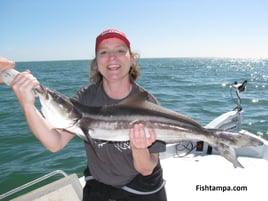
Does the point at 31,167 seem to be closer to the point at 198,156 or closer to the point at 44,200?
the point at 44,200

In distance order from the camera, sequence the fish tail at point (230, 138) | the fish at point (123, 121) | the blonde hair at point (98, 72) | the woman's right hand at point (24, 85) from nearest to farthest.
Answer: the woman's right hand at point (24, 85) < the fish at point (123, 121) < the fish tail at point (230, 138) < the blonde hair at point (98, 72)

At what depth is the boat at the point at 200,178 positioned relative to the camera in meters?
4.77

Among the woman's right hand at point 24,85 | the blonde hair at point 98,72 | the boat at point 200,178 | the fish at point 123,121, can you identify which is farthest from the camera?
the boat at point 200,178

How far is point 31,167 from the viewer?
9250mm

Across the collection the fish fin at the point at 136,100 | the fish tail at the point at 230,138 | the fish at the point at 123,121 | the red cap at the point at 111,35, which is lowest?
the fish tail at the point at 230,138

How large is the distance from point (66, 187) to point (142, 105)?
2588mm

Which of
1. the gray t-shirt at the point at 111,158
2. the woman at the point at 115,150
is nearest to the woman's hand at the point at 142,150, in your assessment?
the woman at the point at 115,150

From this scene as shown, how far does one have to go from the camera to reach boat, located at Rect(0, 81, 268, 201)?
4.77 m

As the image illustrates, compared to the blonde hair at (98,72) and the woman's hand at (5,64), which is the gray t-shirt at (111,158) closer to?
the blonde hair at (98,72)

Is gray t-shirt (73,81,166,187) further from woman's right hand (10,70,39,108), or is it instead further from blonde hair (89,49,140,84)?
woman's right hand (10,70,39,108)

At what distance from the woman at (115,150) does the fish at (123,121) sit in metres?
0.23

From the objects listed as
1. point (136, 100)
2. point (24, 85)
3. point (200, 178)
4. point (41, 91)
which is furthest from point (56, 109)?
point (200, 178)

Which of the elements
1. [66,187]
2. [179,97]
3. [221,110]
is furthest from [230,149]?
[179,97]

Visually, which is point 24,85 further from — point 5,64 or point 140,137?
point 140,137
